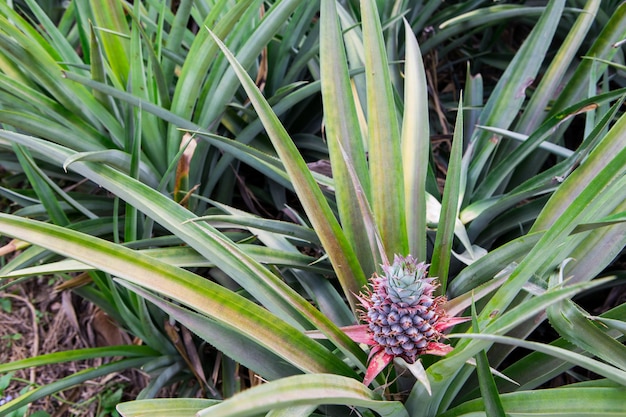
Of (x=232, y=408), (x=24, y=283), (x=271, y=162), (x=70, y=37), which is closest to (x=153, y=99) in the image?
(x=271, y=162)

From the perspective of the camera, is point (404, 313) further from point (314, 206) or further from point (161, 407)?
point (161, 407)

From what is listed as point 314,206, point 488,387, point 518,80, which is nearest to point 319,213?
point 314,206

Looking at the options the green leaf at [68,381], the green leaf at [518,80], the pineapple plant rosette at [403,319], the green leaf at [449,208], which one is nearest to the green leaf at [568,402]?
the pineapple plant rosette at [403,319]

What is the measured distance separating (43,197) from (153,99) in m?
0.32

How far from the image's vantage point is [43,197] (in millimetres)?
1214

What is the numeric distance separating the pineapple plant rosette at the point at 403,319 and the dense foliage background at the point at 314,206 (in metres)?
0.03

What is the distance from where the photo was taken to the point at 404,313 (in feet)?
2.49

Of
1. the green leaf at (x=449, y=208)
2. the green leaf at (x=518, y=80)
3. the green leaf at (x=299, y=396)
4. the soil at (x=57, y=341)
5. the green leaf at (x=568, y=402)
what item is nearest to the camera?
the green leaf at (x=299, y=396)

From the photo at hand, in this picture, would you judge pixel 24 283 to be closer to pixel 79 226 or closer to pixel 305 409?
pixel 79 226

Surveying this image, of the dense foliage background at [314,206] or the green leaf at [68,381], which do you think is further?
the green leaf at [68,381]

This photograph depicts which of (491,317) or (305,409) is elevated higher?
(491,317)

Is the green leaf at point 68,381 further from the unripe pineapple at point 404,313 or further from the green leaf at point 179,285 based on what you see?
the unripe pineapple at point 404,313

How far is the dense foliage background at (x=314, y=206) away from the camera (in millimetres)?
753

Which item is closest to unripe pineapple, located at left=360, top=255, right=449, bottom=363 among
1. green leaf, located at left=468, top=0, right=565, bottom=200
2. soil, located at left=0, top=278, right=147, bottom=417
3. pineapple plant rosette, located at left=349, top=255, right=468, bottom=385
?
pineapple plant rosette, located at left=349, top=255, right=468, bottom=385
